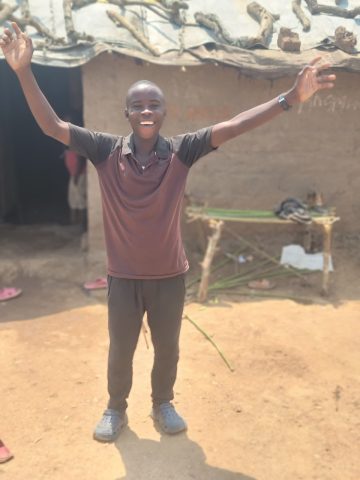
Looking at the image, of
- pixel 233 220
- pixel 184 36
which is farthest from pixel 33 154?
pixel 233 220

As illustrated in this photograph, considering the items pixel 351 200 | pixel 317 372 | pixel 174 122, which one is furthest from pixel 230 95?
pixel 317 372

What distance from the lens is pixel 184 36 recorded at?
5348 mm

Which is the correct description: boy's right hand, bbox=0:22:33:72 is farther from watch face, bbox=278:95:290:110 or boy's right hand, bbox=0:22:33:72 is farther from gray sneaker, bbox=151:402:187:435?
gray sneaker, bbox=151:402:187:435

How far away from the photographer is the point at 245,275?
210 inches

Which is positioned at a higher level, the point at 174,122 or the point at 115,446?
the point at 174,122

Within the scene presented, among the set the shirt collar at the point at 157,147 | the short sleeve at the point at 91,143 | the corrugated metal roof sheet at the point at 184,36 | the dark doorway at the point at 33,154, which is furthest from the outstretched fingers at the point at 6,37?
the dark doorway at the point at 33,154

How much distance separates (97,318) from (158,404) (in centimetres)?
169

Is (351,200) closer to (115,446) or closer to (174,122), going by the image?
(174,122)

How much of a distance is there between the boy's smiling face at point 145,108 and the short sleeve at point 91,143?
0.16 meters

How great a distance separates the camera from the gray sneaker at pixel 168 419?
112 inches

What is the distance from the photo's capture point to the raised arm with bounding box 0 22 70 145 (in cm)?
203

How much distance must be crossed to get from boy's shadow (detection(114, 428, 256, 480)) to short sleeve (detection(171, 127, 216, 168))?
60.1 inches

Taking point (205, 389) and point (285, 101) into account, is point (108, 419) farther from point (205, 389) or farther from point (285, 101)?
point (285, 101)

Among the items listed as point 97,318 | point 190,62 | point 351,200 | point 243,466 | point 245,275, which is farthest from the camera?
point 351,200
